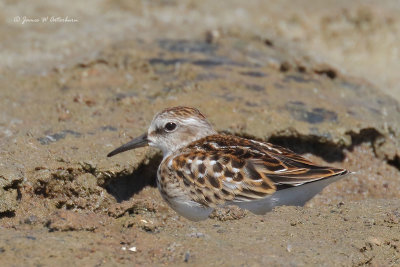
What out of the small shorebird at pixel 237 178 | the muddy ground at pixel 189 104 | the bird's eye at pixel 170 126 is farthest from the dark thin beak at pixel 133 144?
the small shorebird at pixel 237 178

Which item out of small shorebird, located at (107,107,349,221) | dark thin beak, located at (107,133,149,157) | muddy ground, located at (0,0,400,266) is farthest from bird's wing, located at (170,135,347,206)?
dark thin beak, located at (107,133,149,157)

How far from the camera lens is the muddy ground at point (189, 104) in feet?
17.5

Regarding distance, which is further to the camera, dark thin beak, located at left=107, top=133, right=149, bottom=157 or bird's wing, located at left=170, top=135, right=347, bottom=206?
dark thin beak, located at left=107, top=133, right=149, bottom=157

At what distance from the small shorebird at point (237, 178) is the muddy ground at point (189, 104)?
245mm

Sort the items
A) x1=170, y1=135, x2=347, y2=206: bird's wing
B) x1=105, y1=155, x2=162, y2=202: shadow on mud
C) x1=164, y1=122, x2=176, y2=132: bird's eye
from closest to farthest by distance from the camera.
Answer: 1. x1=170, y1=135, x2=347, y2=206: bird's wing
2. x1=105, y1=155, x2=162, y2=202: shadow on mud
3. x1=164, y1=122, x2=176, y2=132: bird's eye

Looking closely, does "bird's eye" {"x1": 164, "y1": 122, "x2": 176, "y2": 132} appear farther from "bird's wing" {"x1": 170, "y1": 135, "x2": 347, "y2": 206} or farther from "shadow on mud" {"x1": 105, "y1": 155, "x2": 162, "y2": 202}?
"bird's wing" {"x1": 170, "y1": 135, "x2": 347, "y2": 206}

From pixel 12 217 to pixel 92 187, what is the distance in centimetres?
92

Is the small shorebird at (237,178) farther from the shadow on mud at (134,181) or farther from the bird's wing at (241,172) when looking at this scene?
the shadow on mud at (134,181)

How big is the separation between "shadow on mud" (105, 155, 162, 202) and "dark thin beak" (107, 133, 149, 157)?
0.86ft

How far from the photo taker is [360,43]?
13.1 meters

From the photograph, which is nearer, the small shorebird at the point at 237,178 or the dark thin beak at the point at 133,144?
the small shorebird at the point at 237,178

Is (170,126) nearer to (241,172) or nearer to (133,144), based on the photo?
(133,144)

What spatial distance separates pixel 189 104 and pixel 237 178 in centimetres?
246

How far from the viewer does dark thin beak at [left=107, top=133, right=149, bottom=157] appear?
23.4 ft
